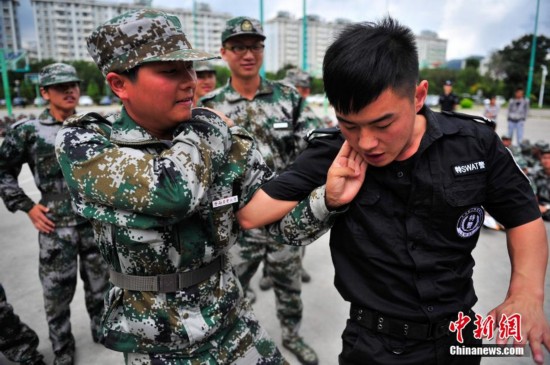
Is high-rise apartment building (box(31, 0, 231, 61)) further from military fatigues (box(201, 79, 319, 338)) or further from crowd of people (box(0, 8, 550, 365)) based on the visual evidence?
crowd of people (box(0, 8, 550, 365))

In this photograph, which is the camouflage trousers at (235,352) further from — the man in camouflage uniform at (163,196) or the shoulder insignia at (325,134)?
the shoulder insignia at (325,134)

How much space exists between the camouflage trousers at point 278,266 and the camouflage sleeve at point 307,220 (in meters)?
1.27

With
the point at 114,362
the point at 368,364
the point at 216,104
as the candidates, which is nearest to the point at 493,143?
the point at 368,364

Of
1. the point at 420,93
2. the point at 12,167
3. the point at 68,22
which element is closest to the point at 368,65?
the point at 420,93

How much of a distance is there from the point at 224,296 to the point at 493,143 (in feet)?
3.54

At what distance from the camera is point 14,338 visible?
8.05ft

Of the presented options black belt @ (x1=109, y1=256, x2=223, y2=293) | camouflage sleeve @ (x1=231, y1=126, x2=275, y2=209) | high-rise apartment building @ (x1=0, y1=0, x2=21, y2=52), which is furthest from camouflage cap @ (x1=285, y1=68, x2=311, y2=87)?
high-rise apartment building @ (x1=0, y1=0, x2=21, y2=52)

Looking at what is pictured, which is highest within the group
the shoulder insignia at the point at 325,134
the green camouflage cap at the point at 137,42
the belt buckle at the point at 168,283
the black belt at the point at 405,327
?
the green camouflage cap at the point at 137,42

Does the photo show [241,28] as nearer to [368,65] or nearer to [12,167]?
[12,167]

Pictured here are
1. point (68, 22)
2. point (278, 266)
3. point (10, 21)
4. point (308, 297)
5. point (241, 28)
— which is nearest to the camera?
point (278, 266)

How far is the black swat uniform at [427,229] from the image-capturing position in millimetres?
1308

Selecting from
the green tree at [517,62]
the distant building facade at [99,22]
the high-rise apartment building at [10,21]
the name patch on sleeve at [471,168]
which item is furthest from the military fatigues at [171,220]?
the high-rise apartment building at [10,21]

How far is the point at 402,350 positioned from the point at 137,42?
1325mm

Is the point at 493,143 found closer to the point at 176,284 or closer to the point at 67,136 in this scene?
the point at 176,284
